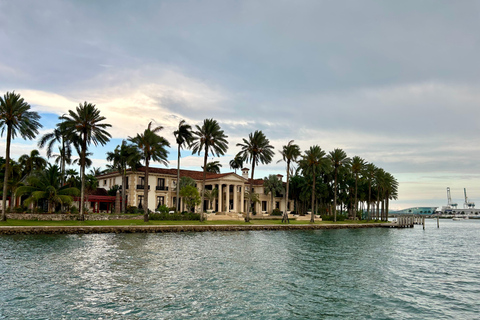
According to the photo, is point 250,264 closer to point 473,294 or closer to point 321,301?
point 321,301

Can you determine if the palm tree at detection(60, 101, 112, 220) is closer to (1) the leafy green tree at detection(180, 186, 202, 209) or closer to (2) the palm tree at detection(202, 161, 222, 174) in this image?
(1) the leafy green tree at detection(180, 186, 202, 209)

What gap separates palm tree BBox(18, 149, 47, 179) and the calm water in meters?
35.1

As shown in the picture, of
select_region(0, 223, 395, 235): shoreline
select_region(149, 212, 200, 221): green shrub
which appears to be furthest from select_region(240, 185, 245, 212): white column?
select_region(149, 212, 200, 221): green shrub

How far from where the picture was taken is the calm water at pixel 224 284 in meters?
14.6

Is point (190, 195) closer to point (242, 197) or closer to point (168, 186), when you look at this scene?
point (168, 186)

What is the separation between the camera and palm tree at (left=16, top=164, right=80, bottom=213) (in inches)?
1961

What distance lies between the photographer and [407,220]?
86438 mm

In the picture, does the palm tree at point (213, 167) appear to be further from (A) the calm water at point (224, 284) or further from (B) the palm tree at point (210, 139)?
(A) the calm water at point (224, 284)

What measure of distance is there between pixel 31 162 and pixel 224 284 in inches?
2185

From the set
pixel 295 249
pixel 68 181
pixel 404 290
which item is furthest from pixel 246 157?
pixel 404 290

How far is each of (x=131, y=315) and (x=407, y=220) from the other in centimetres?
8532

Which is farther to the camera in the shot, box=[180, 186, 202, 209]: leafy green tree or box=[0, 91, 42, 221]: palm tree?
box=[180, 186, 202, 209]: leafy green tree

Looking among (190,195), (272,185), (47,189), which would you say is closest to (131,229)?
(47,189)

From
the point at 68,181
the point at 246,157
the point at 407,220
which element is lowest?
the point at 407,220
